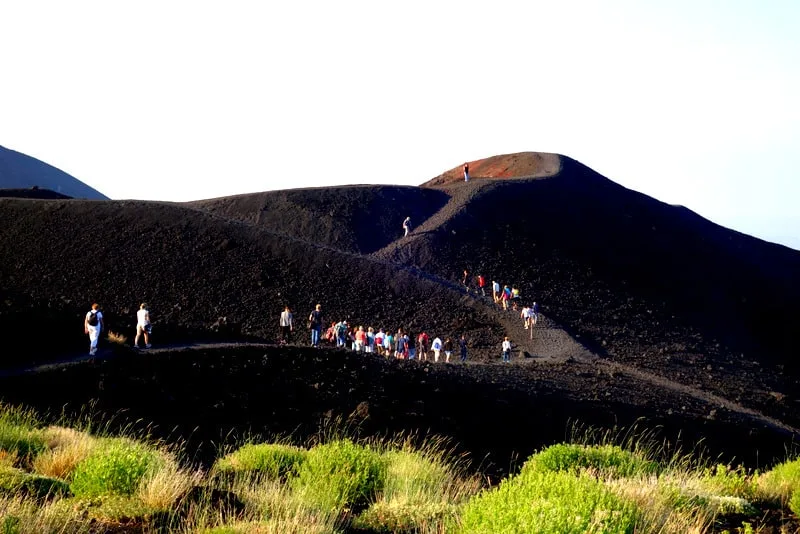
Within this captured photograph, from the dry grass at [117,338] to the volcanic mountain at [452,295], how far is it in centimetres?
68

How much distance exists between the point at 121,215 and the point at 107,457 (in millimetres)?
32474

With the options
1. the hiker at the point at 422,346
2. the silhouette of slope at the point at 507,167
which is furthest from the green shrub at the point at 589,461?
the silhouette of slope at the point at 507,167

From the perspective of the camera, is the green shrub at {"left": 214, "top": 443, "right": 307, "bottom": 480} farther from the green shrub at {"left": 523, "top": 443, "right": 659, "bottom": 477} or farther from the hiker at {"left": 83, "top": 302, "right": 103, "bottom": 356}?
the hiker at {"left": 83, "top": 302, "right": 103, "bottom": 356}

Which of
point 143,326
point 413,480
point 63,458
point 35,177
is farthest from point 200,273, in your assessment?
point 35,177

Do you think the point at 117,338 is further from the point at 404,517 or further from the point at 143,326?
the point at 404,517

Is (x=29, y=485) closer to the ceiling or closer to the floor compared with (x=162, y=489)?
closer to the floor

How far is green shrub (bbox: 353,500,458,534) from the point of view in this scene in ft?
21.3

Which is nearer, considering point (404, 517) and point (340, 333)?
point (404, 517)

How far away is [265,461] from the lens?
9070 millimetres

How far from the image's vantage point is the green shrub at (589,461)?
856 centimetres

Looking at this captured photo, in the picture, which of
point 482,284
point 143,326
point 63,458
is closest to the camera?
point 63,458

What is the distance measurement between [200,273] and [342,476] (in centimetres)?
2654

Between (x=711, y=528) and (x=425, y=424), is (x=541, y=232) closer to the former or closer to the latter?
(x=425, y=424)

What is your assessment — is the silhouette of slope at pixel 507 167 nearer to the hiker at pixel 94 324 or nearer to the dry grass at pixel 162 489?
the hiker at pixel 94 324
